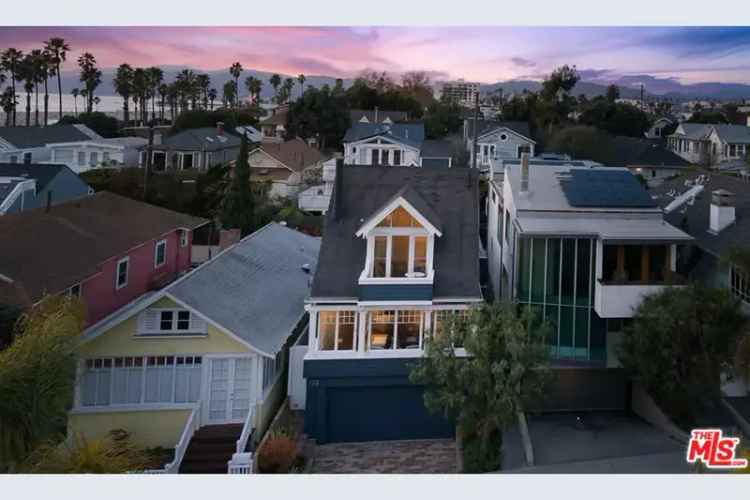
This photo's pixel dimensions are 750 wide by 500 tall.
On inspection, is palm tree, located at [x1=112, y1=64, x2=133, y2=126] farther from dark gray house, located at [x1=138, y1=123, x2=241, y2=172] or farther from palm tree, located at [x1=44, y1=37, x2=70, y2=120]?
dark gray house, located at [x1=138, y1=123, x2=241, y2=172]

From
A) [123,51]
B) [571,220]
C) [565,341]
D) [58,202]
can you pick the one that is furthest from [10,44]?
[565,341]

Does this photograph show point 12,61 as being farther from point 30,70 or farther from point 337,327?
point 337,327

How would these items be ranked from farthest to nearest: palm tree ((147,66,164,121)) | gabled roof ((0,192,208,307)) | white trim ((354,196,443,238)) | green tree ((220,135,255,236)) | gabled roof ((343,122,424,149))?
gabled roof ((343,122,424,149))
green tree ((220,135,255,236))
palm tree ((147,66,164,121))
white trim ((354,196,443,238))
gabled roof ((0,192,208,307))

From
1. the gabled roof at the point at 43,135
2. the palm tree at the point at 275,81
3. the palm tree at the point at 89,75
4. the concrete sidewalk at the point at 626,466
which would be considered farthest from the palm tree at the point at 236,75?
the concrete sidewalk at the point at 626,466

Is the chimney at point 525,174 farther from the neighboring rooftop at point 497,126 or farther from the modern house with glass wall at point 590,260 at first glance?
the neighboring rooftop at point 497,126

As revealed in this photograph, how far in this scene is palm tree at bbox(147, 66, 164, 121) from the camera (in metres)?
8.70

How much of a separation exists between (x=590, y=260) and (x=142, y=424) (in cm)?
594

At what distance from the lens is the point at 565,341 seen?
295 inches

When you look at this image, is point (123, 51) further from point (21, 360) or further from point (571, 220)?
point (571, 220)

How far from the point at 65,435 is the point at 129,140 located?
6.92m

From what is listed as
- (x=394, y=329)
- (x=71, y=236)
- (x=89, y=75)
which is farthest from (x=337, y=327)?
(x=89, y=75)

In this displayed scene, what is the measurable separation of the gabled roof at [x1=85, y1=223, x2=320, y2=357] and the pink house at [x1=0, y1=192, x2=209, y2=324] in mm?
902

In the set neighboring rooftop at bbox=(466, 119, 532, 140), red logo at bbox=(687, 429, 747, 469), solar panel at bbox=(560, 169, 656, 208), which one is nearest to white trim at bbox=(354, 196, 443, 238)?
solar panel at bbox=(560, 169, 656, 208)

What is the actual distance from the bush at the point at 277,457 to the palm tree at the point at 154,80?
223 inches
